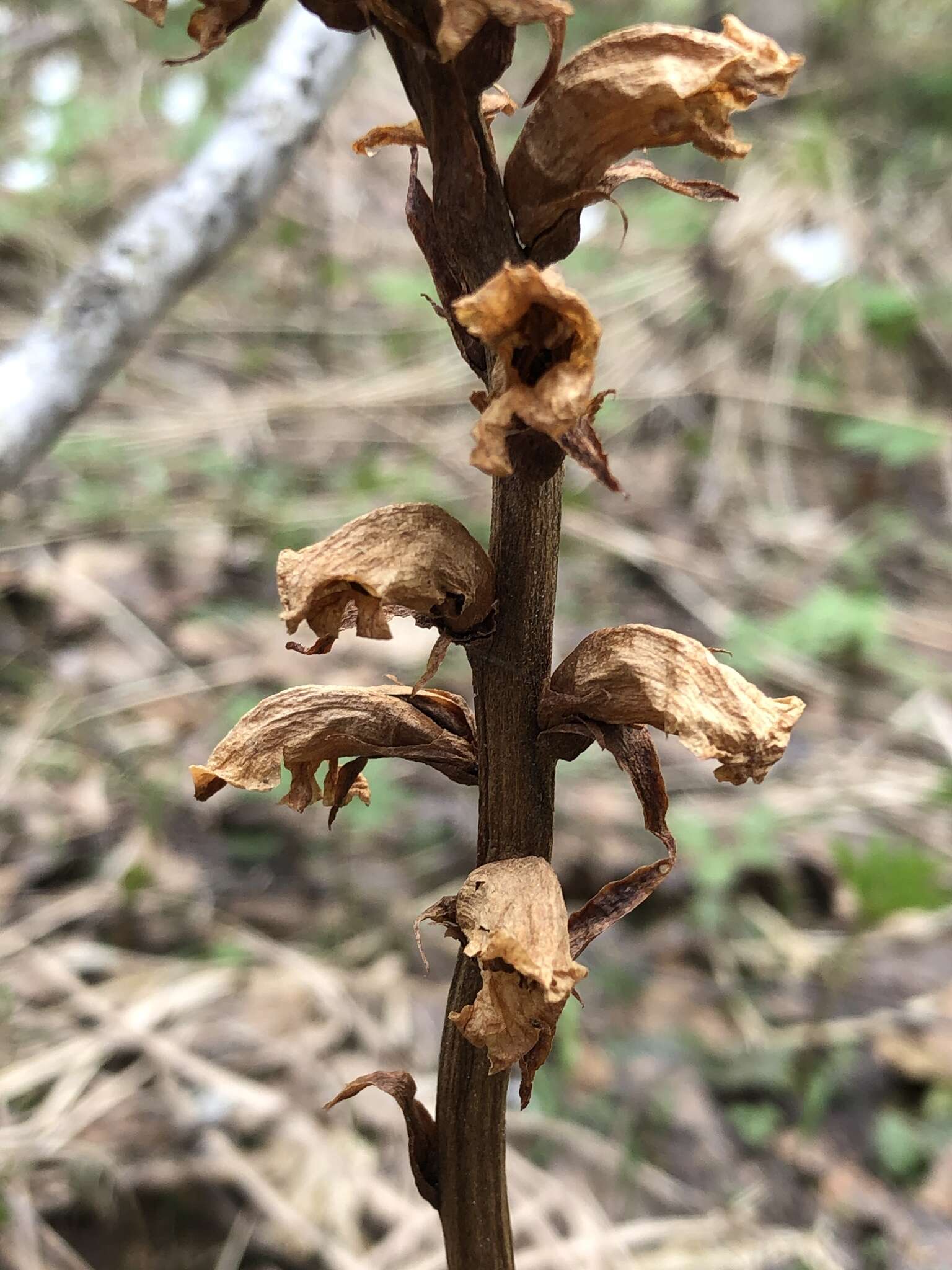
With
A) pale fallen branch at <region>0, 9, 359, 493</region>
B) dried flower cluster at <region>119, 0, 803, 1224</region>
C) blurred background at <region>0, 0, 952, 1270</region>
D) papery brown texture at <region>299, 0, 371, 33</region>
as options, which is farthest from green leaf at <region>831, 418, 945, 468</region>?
papery brown texture at <region>299, 0, 371, 33</region>

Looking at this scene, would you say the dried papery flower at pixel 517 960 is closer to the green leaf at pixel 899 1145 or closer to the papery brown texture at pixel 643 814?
the papery brown texture at pixel 643 814

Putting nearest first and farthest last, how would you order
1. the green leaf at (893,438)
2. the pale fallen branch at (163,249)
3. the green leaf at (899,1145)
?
the pale fallen branch at (163,249) → the green leaf at (899,1145) → the green leaf at (893,438)

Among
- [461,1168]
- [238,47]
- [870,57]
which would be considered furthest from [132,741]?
[870,57]

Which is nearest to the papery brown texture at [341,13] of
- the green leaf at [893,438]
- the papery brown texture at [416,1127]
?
the papery brown texture at [416,1127]

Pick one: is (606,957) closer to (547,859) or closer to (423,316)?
(547,859)

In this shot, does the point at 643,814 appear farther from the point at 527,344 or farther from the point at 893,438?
the point at 893,438
